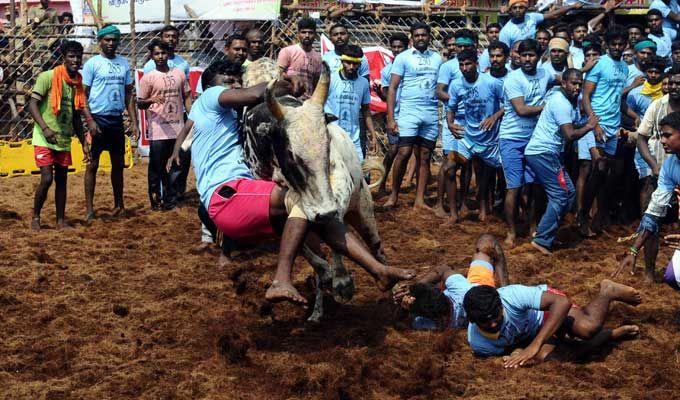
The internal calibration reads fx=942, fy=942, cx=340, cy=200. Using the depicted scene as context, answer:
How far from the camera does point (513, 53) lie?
11.5m

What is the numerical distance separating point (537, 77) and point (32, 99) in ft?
17.9

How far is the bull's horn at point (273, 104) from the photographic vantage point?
5844 mm

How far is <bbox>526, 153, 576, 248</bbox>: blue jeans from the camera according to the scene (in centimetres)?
948

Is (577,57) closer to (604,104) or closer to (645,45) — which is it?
(645,45)

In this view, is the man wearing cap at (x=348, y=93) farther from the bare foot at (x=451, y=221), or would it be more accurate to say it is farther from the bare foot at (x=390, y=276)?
the bare foot at (x=390, y=276)

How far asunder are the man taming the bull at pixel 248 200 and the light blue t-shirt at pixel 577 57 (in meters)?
→ 6.11

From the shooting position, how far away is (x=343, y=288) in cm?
671

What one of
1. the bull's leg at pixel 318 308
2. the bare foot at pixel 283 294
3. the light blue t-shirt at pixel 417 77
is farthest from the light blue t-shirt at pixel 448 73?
the bare foot at pixel 283 294

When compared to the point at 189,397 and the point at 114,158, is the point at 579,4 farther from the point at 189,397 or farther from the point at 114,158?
the point at 189,397

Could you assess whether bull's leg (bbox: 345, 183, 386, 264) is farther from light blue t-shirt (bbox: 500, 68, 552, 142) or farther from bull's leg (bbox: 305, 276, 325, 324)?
light blue t-shirt (bbox: 500, 68, 552, 142)

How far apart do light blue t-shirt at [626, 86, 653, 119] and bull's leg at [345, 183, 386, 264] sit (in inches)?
192

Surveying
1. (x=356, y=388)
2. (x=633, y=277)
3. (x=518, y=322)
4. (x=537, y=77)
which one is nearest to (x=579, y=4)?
(x=537, y=77)

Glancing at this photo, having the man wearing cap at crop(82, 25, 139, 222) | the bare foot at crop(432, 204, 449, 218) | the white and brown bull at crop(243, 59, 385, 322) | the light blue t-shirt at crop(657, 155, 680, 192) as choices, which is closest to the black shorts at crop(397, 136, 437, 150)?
the bare foot at crop(432, 204, 449, 218)

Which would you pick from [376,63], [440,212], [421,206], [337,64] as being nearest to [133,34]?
[376,63]
